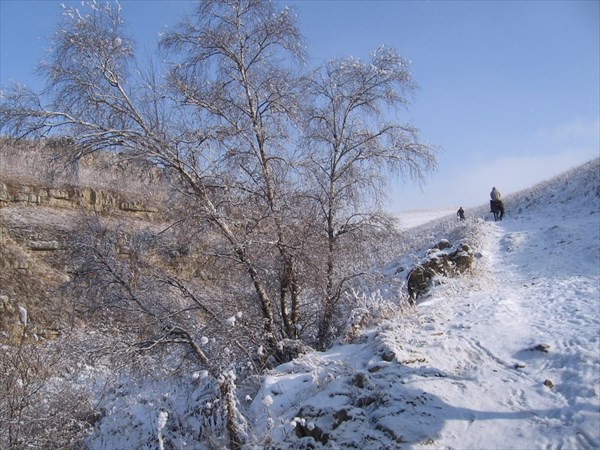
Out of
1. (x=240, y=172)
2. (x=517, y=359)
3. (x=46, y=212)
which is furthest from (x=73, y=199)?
(x=517, y=359)

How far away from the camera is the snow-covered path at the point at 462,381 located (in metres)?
4.31

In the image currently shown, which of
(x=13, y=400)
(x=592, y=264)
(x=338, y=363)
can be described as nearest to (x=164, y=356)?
(x=13, y=400)

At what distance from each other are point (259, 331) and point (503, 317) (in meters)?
4.21

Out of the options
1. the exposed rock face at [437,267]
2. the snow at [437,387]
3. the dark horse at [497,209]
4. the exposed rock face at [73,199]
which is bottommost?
the snow at [437,387]

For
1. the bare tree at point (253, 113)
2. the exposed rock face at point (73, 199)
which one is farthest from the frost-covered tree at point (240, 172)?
the exposed rock face at point (73, 199)

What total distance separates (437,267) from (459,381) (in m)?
5.38

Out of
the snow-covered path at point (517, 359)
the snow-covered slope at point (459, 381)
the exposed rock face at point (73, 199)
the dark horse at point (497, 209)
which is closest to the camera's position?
the snow-covered path at point (517, 359)

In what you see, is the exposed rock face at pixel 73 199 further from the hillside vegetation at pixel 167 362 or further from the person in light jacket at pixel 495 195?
the person in light jacket at pixel 495 195

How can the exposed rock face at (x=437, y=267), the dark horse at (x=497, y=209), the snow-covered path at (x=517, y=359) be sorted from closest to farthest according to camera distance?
the snow-covered path at (x=517, y=359), the exposed rock face at (x=437, y=267), the dark horse at (x=497, y=209)

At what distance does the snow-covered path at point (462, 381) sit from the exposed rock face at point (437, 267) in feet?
4.99

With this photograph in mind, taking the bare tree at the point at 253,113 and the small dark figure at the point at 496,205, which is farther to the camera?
the small dark figure at the point at 496,205

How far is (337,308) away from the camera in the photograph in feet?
28.2

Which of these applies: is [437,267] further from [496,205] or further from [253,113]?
[496,205]

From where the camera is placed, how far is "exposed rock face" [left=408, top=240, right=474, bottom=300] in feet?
32.9
